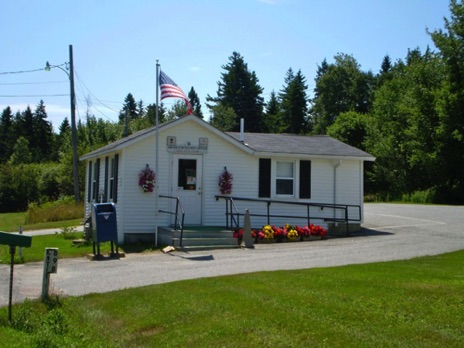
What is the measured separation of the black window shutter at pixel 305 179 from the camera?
2162 centimetres

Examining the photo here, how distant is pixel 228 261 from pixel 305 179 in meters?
8.14

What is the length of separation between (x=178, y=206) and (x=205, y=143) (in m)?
2.42

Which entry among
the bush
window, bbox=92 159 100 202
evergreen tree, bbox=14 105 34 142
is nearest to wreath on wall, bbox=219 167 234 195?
window, bbox=92 159 100 202

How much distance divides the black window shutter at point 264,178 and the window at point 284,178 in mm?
409

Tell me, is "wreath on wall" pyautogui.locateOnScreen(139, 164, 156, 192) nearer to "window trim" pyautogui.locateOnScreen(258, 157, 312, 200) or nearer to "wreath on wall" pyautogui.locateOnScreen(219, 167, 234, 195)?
"wreath on wall" pyautogui.locateOnScreen(219, 167, 234, 195)

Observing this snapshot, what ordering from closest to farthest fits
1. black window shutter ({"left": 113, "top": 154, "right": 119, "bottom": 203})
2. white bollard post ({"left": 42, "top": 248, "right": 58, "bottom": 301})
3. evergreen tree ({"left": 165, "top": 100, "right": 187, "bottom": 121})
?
white bollard post ({"left": 42, "top": 248, "right": 58, "bottom": 301})
black window shutter ({"left": 113, "top": 154, "right": 119, "bottom": 203})
evergreen tree ({"left": 165, "top": 100, "right": 187, "bottom": 121})

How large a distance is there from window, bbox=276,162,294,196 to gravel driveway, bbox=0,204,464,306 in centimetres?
286

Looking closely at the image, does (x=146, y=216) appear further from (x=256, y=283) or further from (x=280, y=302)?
(x=280, y=302)

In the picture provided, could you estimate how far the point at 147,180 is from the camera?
1902 centimetres

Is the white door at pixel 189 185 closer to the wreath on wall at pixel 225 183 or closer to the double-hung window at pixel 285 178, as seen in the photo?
the wreath on wall at pixel 225 183

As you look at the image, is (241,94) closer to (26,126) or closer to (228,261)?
(26,126)

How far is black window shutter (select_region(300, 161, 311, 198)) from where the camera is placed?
21.6 meters

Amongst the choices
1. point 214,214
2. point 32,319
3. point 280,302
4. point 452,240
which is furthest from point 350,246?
point 32,319

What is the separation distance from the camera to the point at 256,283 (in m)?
9.95
